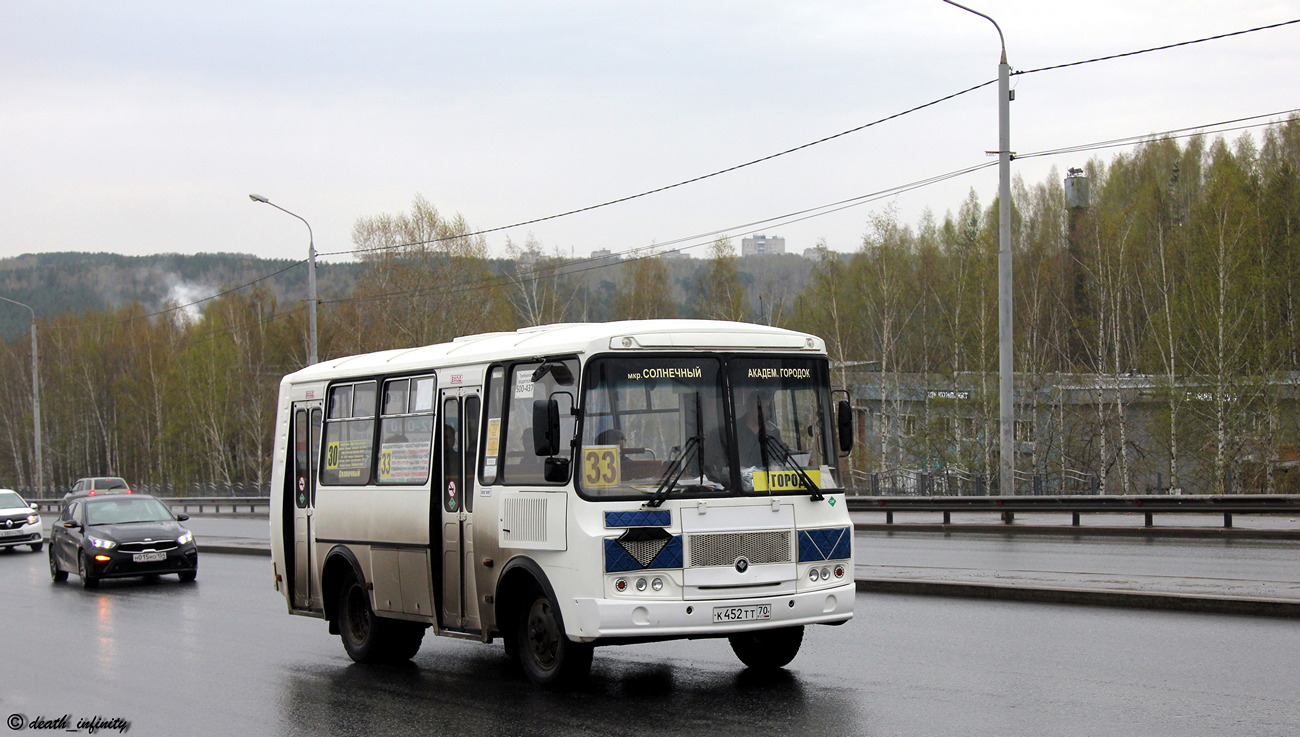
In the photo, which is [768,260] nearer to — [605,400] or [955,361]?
[955,361]

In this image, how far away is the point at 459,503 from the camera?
10.8m

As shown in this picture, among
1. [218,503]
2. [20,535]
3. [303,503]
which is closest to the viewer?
[303,503]

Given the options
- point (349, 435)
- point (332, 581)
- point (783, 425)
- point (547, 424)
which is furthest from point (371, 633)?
point (783, 425)

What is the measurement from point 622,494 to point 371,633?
3848 millimetres

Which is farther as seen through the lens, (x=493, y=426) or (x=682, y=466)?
(x=493, y=426)

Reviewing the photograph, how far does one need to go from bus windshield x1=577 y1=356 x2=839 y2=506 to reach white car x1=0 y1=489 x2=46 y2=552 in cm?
2780

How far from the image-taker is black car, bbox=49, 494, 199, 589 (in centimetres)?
2127

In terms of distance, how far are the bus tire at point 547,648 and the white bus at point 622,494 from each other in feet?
0.05

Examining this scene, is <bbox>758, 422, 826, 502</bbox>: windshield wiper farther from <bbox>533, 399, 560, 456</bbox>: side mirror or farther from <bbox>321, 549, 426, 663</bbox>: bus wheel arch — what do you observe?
<bbox>321, 549, 426, 663</bbox>: bus wheel arch

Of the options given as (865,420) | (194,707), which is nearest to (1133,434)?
(865,420)

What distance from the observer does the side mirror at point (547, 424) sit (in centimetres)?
912

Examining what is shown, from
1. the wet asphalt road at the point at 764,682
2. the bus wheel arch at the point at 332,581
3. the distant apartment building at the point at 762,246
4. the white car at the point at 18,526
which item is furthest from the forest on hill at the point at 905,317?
the bus wheel arch at the point at 332,581

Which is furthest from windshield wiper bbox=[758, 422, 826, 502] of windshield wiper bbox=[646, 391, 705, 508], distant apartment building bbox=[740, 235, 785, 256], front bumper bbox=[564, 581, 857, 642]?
distant apartment building bbox=[740, 235, 785, 256]

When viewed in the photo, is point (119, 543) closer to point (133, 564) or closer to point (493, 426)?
point (133, 564)
